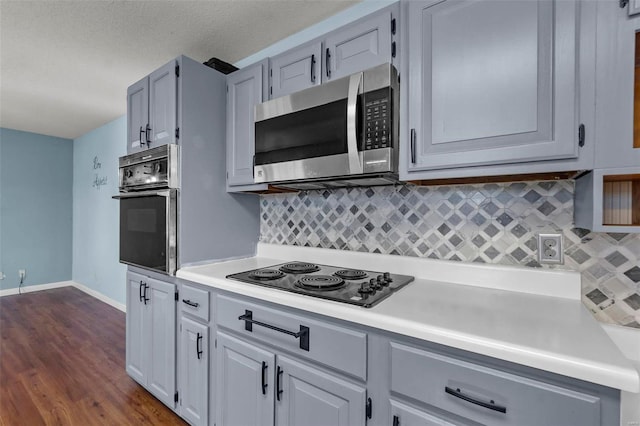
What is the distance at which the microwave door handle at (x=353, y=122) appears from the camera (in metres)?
1.30

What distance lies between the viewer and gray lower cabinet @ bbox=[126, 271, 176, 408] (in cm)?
178

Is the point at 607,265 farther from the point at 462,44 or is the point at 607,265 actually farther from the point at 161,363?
the point at 161,363

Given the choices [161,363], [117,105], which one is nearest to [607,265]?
[161,363]

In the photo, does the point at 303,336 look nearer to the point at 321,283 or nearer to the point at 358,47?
the point at 321,283

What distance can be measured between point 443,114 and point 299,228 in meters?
1.18

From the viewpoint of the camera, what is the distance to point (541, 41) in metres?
0.98

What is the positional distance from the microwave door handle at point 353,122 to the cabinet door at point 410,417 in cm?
88

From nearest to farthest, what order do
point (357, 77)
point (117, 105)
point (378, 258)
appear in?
point (357, 77), point (378, 258), point (117, 105)

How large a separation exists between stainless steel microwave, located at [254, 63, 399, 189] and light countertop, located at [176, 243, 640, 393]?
1.72 feet

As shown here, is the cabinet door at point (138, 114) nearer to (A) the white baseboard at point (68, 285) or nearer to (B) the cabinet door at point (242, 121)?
(B) the cabinet door at point (242, 121)

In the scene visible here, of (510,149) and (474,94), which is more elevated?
(474,94)

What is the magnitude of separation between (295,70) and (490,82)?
3.17ft

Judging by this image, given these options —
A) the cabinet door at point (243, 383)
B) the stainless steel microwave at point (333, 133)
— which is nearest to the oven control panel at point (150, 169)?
the stainless steel microwave at point (333, 133)

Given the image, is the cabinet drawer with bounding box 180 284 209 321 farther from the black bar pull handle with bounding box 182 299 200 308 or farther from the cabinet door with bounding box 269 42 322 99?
the cabinet door with bounding box 269 42 322 99
